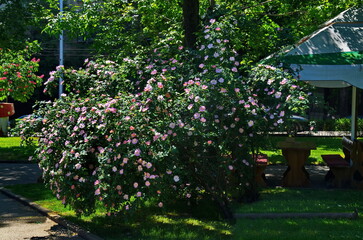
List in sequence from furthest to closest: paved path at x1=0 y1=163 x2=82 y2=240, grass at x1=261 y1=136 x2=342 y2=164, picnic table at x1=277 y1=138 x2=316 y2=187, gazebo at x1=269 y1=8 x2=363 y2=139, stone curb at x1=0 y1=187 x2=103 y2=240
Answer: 1. picnic table at x1=277 y1=138 x2=316 y2=187
2. grass at x1=261 y1=136 x2=342 y2=164
3. gazebo at x1=269 y1=8 x2=363 y2=139
4. paved path at x1=0 y1=163 x2=82 y2=240
5. stone curb at x1=0 y1=187 x2=103 y2=240

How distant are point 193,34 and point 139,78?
2578 mm

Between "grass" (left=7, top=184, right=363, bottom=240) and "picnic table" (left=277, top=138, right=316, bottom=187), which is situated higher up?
"picnic table" (left=277, top=138, right=316, bottom=187)

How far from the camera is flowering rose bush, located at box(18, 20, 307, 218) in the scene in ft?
24.4

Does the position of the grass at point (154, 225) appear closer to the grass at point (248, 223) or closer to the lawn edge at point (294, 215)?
the grass at point (248, 223)

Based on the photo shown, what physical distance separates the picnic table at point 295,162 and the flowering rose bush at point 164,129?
2.88 meters

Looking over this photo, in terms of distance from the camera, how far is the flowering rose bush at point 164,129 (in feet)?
24.4

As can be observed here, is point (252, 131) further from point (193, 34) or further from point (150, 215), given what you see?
point (193, 34)

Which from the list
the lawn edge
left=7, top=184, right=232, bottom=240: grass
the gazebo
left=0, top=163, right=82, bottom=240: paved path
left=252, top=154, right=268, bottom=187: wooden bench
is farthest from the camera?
left=252, top=154, right=268, bottom=187: wooden bench

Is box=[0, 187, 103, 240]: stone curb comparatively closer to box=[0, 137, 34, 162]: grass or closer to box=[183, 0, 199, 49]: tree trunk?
box=[183, 0, 199, 49]: tree trunk

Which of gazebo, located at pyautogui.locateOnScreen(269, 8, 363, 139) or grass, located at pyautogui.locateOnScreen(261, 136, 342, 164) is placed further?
grass, located at pyautogui.locateOnScreen(261, 136, 342, 164)

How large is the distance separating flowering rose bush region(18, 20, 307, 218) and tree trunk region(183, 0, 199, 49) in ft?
6.91

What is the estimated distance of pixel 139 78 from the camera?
30.0 feet

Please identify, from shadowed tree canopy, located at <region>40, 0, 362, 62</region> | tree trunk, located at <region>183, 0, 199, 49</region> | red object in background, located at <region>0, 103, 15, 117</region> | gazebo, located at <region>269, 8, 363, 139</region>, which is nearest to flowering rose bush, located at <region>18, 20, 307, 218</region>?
gazebo, located at <region>269, 8, 363, 139</region>

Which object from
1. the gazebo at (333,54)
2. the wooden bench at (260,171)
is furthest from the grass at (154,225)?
the gazebo at (333,54)
